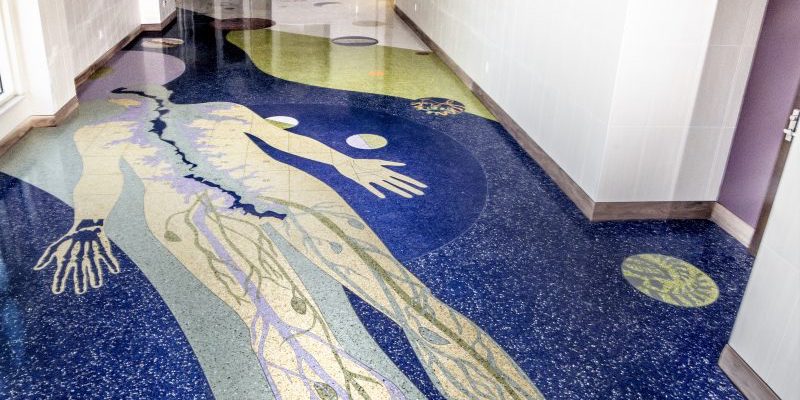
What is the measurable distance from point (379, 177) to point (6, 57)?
3.34 m

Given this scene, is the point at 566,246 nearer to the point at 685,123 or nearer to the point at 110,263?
the point at 685,123

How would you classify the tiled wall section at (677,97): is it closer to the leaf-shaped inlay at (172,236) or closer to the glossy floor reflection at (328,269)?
the glossy floor reflection at (328,269)

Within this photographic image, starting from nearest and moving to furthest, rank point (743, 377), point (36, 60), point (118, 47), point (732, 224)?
point (743, 377), point (732, 224), point (36, 60), point (118, 47)

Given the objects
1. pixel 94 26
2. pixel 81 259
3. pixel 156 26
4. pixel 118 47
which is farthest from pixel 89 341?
pixel 156 26

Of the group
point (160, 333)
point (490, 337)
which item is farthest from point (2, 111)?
point (490, 337)

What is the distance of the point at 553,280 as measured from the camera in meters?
3.59

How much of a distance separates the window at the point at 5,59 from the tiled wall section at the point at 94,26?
1.23m

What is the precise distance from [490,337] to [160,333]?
5.29 feet

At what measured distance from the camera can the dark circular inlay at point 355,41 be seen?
30.3 ft

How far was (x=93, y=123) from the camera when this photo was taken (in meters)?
5.74

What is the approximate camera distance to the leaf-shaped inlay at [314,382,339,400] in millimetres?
2635

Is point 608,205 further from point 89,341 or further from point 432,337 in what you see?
point 89,341

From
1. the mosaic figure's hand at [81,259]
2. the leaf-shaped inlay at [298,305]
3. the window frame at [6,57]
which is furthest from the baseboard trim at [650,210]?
the window frame at [6,57]

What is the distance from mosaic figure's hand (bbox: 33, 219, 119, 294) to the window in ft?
6.79
